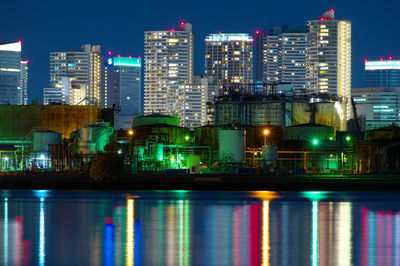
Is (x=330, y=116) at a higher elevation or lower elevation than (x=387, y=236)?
higher

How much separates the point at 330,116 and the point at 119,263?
78.9 meters

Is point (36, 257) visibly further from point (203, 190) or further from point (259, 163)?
point (259, 163)

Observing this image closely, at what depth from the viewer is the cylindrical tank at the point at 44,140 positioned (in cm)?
7888

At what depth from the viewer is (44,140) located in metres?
79.2

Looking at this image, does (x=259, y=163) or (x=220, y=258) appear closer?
(x=220, y=258)

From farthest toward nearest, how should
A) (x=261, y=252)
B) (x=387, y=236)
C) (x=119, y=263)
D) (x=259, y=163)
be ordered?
(x=259, y=163) < (x=387, y=236) < (x=261, y=252) < (x=119, y=263)

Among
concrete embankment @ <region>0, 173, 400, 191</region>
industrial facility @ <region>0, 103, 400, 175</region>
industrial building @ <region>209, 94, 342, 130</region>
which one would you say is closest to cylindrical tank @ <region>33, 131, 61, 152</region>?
industrial facility @ <region>0, 103, 400, 175</region>

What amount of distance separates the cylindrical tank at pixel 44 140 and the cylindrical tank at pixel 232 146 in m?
14.9

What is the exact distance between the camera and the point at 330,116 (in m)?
108

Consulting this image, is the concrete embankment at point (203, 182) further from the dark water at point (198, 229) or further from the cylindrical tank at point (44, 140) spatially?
the cylindrical tank at point (44, 140)

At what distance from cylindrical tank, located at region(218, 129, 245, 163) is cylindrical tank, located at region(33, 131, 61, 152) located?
48.9 ft

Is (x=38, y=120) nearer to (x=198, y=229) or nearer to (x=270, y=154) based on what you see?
(x=270, y=154)

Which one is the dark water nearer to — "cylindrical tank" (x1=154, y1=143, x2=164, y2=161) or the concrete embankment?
the concrete embankment

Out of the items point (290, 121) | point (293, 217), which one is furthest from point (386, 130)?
point (293, 217)
